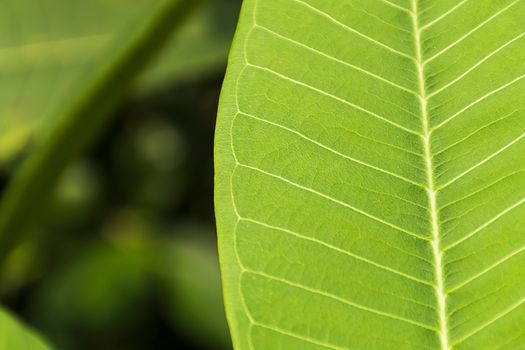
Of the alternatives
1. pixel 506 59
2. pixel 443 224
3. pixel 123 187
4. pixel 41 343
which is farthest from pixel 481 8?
pixel 123 187

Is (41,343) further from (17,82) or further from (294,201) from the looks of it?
(17,82)

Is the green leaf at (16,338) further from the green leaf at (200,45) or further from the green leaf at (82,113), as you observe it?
the green leaf at (200,45)

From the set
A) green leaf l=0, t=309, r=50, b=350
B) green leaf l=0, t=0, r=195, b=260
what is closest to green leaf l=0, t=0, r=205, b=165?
green leaf l=0, t=0, r=195, b=260

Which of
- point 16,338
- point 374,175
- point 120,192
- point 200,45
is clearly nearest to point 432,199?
point 374,175

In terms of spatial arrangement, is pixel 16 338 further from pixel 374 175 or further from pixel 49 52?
pixel 49 52

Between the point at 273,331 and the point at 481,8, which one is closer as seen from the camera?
the point at 273,331

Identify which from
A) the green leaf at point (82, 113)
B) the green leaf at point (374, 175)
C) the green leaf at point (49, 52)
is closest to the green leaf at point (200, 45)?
the green leaf at point (49, 52)
